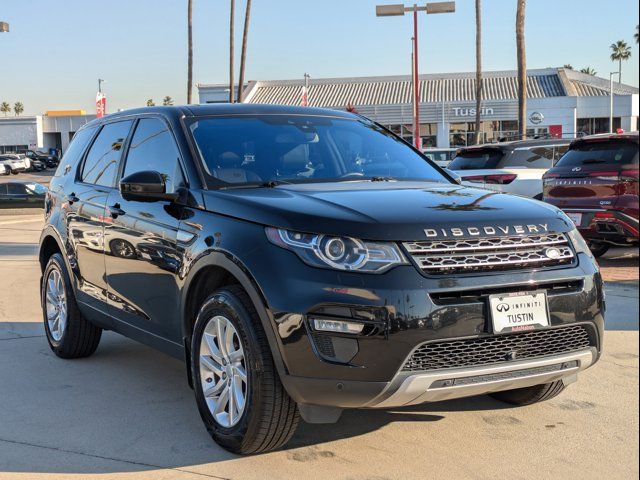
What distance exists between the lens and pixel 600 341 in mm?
3877

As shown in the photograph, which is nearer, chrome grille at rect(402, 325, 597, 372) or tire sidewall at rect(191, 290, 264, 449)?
chrome grille at rect(402, 325, 597, 372)

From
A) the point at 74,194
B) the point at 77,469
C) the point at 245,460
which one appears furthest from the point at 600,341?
the point at 74,194

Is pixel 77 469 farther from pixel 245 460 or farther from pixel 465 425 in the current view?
pixel 465 425

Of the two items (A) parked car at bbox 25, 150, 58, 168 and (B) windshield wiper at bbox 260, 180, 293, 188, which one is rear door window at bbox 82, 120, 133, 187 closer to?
(B) windshield wiper at bbox 260, 180, 293, 188

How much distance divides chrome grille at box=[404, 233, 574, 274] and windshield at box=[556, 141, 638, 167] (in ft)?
19.0

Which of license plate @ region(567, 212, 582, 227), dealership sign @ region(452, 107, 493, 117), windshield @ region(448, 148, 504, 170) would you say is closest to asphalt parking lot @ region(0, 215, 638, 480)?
license plate @ region(567, 212, 582, 227)

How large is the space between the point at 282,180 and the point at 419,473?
179 centimetres

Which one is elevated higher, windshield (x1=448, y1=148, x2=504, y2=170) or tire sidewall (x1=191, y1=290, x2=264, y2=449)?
windshield (x1=448, y1=148, x2=504, y2=170)

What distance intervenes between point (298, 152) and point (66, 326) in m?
2.38

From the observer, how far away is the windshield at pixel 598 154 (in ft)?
30.7

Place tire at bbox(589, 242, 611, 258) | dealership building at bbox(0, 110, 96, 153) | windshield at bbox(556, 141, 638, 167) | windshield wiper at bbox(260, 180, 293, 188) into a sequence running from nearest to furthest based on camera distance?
windshield wiper at bbox(260, 180, 293, 188) → windshield at bbox(556, 141, 638, 167) → tire at bbox(589, 242, 611, 258) → dealership building at bbox(0, 110, 96, 153)

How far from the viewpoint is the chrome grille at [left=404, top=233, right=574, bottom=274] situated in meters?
3.48

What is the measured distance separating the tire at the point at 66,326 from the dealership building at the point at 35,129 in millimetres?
77348

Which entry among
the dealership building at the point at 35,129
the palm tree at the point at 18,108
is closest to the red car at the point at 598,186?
the dealership building at the point at 35,129
